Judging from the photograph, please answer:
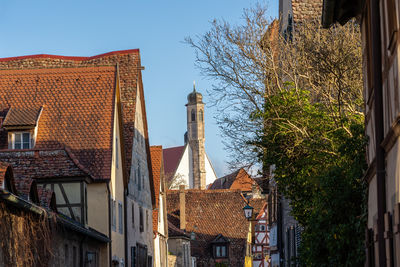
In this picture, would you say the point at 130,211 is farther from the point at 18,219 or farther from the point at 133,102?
the point at 18,219

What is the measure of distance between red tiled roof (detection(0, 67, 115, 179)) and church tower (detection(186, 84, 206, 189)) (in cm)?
9980

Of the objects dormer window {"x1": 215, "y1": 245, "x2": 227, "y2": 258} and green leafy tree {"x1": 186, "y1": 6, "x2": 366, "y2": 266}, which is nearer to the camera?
green leafy tree {"x1": 186, "y1": 6, "x2": 366, "y2": 266}

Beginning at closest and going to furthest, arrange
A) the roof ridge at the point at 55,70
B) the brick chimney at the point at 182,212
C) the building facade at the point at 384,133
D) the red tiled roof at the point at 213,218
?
the building facade at the point at 384,133 → the roof ridge at the point at 55,70 → the brick chimney at the point at 182,212 → the red tiled roof at the point at 213,218

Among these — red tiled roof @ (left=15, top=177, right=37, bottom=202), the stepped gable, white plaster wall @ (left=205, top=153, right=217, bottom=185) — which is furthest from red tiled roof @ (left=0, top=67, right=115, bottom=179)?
white plaster wall @ (left=205, top=153, right=217, bottom=185)

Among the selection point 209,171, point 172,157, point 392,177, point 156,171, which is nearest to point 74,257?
point 392,177

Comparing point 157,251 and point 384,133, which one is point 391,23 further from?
point 157,251

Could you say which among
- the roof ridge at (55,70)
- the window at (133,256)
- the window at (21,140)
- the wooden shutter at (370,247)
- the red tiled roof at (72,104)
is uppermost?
the roof ridge at (55,70)

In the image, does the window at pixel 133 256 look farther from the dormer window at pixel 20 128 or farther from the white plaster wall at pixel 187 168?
the white plaster wall at pixel 187 168

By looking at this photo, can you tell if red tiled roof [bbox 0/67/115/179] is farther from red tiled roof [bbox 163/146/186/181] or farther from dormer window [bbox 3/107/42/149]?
red tiled roof [bbox 163/146/186/181]

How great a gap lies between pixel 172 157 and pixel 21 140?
103489mm

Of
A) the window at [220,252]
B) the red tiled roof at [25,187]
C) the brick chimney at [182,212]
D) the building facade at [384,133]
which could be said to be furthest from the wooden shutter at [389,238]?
the window at [220,252]

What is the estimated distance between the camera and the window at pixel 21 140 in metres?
24.3

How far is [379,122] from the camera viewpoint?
9.47 metres

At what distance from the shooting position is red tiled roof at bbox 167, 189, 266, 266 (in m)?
61.4
